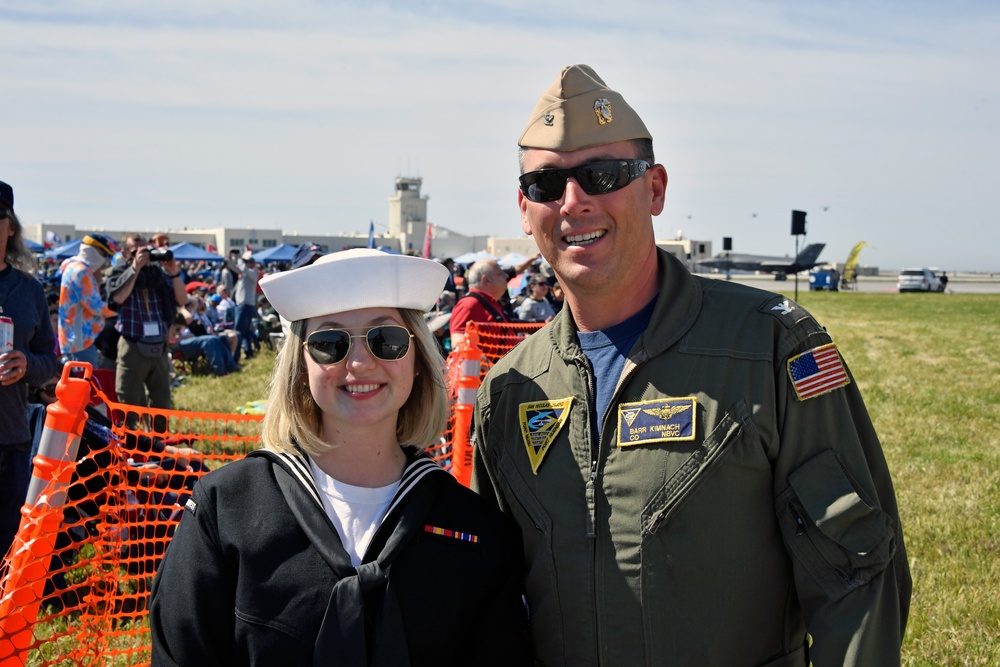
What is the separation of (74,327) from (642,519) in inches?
293

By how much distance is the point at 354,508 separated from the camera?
228cm

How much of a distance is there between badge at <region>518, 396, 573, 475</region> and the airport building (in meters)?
45.4

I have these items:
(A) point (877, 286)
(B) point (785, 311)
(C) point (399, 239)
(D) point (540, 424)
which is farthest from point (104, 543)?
(C) point (399, 239)

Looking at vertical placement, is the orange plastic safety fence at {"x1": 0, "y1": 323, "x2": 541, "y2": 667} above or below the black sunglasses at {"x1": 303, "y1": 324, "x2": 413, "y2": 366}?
below

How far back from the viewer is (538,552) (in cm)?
235

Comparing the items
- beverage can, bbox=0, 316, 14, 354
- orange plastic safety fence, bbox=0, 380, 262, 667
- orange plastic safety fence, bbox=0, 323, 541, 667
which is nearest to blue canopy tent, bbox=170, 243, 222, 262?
orange plastic safety fence, bbox=0, 323, 541, 667

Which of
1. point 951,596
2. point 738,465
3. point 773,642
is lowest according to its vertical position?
point 951,596

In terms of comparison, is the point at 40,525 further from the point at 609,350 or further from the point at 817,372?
the point at 817,372

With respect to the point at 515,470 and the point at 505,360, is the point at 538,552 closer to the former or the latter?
the point at 515,470

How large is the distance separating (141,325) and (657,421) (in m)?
7.41

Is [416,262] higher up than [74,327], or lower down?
higher up

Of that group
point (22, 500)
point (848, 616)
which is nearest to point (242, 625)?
point (848, 616)

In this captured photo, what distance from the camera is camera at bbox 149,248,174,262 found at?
9026 mm

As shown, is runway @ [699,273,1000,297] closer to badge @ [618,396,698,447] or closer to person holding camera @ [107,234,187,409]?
person holding camera @ [107,234,187,409]
